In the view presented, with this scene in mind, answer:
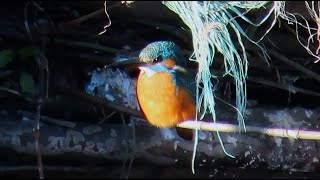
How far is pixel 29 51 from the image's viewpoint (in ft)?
8.37

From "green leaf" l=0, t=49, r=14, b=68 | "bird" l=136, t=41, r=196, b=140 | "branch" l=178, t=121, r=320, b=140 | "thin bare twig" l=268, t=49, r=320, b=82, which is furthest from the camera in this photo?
"thin bare twig" l=268, t=49, r=320, b=82

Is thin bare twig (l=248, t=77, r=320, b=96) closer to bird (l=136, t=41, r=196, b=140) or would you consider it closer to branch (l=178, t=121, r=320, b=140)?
bird (l=136, t=41, r=196, b=140)

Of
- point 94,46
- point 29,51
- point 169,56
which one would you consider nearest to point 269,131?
point 169,56

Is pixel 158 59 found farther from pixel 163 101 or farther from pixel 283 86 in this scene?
pixel 283 86

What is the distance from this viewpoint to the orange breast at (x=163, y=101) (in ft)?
8.73

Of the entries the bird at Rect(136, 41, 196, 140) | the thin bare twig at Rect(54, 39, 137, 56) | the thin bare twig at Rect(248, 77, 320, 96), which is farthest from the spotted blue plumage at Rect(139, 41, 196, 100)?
the thin bare twig at Rect(248, 77, 320, 96)

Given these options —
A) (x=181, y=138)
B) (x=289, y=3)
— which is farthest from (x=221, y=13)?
(x=181, y=138)

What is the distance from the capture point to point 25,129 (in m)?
2.58

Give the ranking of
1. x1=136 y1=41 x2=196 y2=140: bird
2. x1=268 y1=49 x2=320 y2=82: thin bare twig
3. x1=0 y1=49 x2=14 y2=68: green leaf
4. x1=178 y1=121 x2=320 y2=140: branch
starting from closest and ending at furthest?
x1=178 y1=121 x2=320 y2=140: branch, x1=0 y1=49 x2=14 y2=68: green leaf, x1=136 y1=41 x2=196 y2=140: bird, x1=268 y1=49 x2=320 y2=82: thin bare twig

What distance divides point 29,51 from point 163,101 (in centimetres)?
50

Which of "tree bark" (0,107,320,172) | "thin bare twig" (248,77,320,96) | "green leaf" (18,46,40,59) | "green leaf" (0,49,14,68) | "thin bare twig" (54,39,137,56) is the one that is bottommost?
"tree bark" (0,107,320,172)

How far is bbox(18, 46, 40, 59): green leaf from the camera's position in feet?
8.36

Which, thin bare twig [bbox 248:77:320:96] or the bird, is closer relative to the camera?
the bird

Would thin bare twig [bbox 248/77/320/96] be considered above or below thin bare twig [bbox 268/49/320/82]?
below
